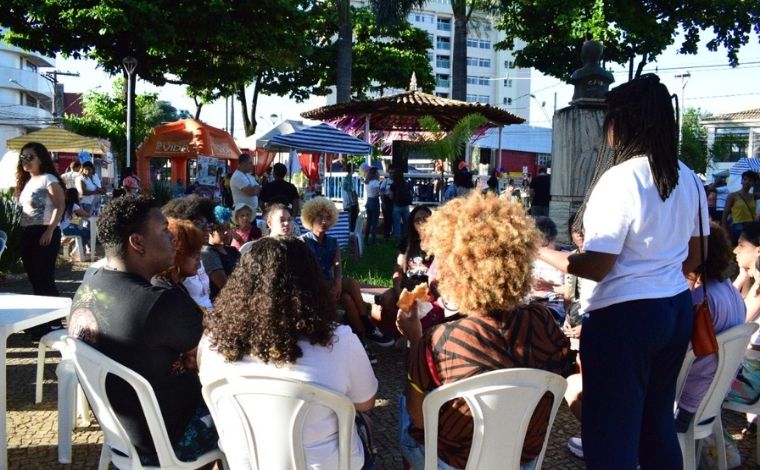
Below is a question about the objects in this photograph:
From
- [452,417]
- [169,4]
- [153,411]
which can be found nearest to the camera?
[452,417]

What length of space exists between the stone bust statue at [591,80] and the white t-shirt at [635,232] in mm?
5533

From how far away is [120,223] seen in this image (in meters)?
2.61

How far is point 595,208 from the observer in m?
2.13

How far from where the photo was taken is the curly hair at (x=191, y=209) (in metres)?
4.35

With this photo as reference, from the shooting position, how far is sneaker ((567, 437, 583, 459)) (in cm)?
351

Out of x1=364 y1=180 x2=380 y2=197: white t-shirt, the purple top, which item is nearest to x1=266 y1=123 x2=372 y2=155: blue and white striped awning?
x1=364 y1=180 x2=380 y2=197: white t-shirt

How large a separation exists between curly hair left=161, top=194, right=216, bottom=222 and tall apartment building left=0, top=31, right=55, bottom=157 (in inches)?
2546

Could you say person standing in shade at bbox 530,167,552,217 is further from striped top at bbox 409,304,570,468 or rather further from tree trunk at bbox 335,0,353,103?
tree trunk at bbox 335,0,353,103

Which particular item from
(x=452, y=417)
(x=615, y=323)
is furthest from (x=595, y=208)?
(x=452, y=417)

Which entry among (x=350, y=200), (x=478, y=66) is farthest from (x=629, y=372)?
(x=478, y=66)

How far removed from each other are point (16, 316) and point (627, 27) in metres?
18.3

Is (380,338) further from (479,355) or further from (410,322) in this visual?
(479,355)

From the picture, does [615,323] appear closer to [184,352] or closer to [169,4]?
[184,352]

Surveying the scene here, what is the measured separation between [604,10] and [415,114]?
20.6 feet
